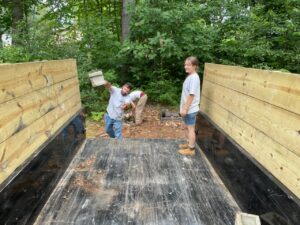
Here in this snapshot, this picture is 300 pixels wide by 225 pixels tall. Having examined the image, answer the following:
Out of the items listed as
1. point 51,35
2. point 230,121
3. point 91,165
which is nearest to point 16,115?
point 91,165

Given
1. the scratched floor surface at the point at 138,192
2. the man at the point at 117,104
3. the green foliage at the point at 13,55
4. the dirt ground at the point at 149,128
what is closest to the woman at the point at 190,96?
the scratched floor surface at the point at 138,192

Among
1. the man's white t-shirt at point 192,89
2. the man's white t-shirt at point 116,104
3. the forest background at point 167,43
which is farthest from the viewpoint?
the forest background at point 167,43

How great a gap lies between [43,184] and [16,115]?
2.81 ft

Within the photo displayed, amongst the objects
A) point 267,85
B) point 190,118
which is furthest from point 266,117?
point 190,118

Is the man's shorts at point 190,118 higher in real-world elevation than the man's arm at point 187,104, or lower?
lower

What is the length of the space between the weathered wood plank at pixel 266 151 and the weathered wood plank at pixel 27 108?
195 centimetres

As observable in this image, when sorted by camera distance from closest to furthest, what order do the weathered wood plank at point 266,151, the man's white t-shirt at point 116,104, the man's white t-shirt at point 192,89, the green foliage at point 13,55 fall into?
the weathered wood plank at point 266,151 → the man's white t-shirt at point 192,89 → the man's white t-shirt at point 116,104 → the green foliage at point 13,55

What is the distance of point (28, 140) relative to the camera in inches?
94.7

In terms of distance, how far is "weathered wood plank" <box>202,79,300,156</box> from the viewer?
6.26 ft

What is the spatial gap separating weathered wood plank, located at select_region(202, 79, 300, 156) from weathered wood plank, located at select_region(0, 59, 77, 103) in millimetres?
1987

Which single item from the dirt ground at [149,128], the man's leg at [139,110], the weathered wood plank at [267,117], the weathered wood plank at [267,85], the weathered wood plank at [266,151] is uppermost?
the weathered wood plank at [267,85]

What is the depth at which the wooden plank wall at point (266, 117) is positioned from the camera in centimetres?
191

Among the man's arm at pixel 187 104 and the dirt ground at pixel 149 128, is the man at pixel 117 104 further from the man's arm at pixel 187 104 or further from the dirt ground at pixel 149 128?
the man's arm at pixel 187 104

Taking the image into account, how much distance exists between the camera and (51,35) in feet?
26.7
